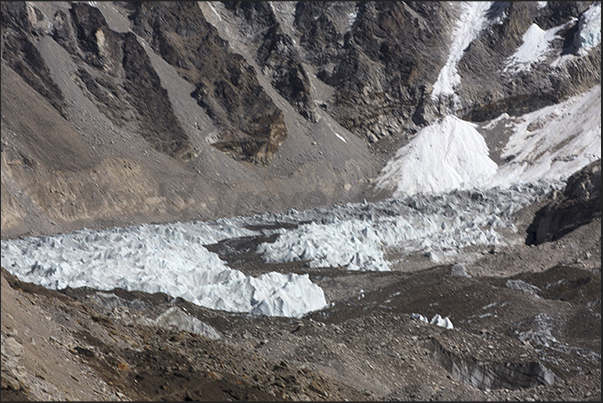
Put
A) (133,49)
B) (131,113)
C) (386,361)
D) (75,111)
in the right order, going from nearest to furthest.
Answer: (386,361) < (75,111) < (131,113) < (133,49)

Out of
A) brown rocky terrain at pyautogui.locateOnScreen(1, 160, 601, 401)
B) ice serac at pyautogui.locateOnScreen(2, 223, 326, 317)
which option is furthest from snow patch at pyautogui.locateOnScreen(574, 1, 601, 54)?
A: ice serac at pyautogui.locateOnScreen(2, 223, 326, 317)

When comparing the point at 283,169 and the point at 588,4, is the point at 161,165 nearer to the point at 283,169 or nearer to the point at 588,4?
the point at 283,169

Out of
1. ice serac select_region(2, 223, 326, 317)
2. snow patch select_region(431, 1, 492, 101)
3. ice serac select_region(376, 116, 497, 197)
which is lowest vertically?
ice serac select_region(2, 223, 326, 317)

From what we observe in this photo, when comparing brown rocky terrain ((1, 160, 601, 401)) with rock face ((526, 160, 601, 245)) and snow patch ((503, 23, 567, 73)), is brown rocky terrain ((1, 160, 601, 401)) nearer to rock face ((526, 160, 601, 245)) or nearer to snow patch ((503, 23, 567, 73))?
rock face ((526, 160, 601, 245))

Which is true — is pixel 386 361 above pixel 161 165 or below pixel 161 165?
above

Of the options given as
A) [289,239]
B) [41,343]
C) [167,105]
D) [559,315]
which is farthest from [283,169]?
[41,343]

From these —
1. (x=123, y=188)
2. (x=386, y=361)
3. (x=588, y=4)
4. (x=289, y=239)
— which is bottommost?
(x=123, y=188)
